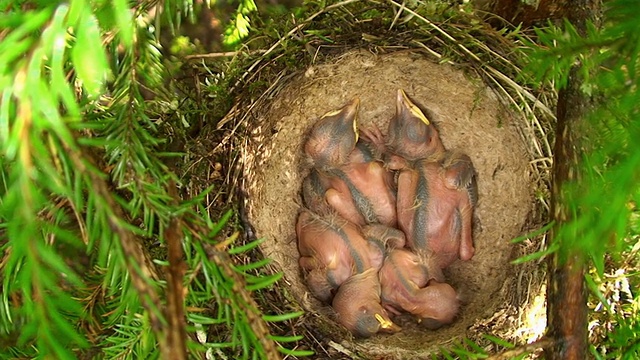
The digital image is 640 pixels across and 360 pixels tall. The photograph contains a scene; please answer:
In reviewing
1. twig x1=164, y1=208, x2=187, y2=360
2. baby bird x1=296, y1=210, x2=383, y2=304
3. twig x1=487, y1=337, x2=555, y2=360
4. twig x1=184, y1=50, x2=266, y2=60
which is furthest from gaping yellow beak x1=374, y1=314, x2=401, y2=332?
twig x1=164, y1=208, x2=187, y2=360

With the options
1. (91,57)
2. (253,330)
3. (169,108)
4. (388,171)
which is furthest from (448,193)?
(91,57)

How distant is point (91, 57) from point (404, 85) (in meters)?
1.02

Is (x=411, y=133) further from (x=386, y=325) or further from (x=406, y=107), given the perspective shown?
(x=386, y=325)

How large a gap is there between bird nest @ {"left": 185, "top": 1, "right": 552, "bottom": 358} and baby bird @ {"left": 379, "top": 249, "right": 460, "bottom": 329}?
0.15ft

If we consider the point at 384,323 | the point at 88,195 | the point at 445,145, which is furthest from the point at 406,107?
the point at 88,195

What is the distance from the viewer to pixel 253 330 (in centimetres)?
60

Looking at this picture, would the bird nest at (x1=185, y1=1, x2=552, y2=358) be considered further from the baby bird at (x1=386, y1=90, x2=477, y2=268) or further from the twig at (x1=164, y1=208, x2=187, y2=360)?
the twig at (x1=164, y1=208, x2=187, y2=360)

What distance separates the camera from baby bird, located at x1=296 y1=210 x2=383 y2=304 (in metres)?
1.30

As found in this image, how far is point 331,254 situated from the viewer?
4.27ft

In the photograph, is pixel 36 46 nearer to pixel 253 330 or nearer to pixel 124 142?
pixel 124 142

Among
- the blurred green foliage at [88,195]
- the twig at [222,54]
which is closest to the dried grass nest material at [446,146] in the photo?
the twig at [222,54]

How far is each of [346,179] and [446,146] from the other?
28 cm

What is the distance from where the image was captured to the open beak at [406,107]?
131 cm

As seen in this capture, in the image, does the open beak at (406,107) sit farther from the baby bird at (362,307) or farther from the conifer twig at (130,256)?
the conifer twig at (130,256)
